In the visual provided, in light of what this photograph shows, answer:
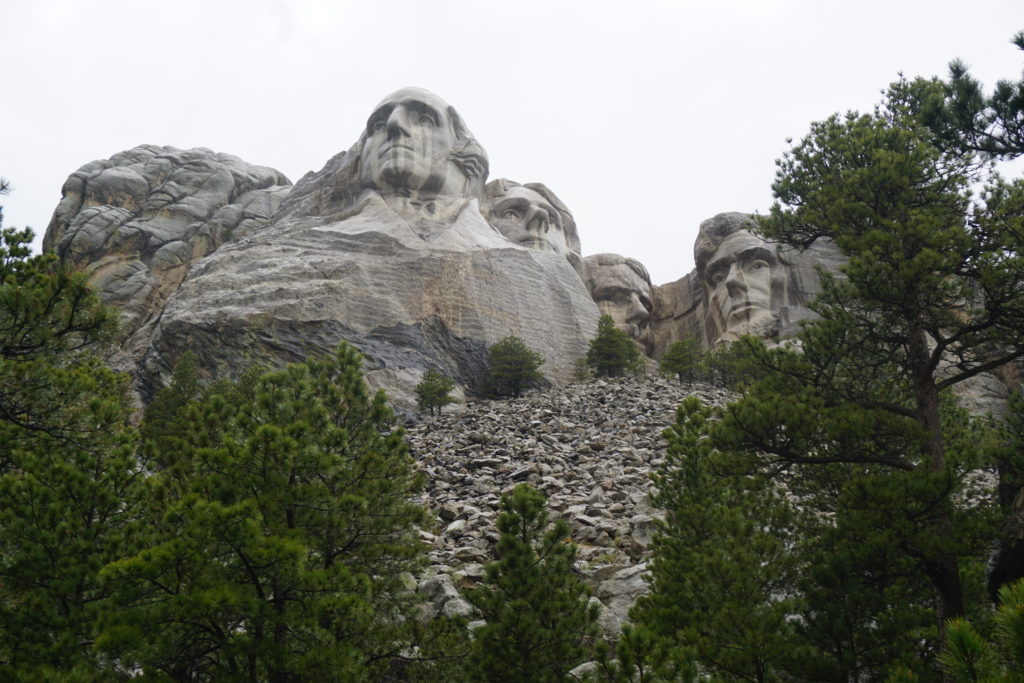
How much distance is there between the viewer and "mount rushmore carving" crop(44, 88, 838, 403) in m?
32.1

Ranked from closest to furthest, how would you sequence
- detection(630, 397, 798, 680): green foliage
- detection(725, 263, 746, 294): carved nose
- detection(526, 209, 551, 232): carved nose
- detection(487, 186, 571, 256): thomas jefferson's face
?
detection(630, 397, 798, 680): green foliage < detection(725, 263, 746, 294): carved nose < detection(487, 186, 571, 256): thomas jefferson's face < detection(526, 209, 551, 232): carved nose

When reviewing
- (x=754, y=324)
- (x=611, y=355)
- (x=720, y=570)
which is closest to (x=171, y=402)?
(x=611, y=355)

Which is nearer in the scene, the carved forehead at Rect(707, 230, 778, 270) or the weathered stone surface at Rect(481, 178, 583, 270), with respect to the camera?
the carved forehead at Rect(707, 230, 778, 270)

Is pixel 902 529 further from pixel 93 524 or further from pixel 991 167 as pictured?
pixel 93 524

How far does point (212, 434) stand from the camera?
9.40 m

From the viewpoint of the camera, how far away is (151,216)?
156 feet

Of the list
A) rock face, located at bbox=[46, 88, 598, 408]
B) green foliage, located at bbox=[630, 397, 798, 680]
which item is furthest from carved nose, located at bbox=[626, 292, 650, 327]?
green foliage, located at bbox=[630, 397, 798, 680]

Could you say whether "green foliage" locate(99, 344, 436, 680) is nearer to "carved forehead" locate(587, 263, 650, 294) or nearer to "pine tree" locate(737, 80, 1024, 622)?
"pine tree" locate(737, 80, 1024, 622)

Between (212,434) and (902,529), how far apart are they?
759 cm

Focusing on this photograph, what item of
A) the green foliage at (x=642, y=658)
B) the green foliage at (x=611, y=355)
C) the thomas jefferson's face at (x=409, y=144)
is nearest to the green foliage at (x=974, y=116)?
the green foliage at (x=642, y=658)

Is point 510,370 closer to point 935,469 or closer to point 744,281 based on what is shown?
point 744,281

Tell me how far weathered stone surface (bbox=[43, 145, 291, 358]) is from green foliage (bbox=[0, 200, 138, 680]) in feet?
98.8

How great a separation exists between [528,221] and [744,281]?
11843mm

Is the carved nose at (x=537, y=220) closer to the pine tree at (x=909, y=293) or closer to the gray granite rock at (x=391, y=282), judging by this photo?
the gray granite rock at (x=391, y=282)
